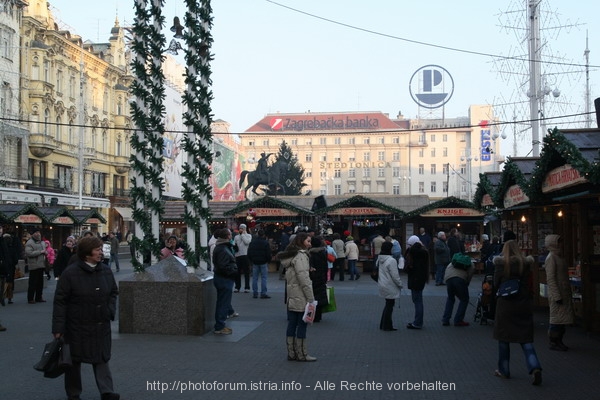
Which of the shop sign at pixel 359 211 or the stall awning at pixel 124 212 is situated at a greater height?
the stall awning at pixel 124 212

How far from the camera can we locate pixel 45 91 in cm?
5153

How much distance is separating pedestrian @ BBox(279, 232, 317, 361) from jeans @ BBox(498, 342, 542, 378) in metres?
2.43

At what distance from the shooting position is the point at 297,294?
923 centimetres

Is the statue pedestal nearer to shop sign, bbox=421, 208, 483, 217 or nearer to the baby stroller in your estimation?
the baby stroller

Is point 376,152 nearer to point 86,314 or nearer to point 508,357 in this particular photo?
point 508,357

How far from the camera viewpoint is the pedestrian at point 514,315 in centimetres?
804

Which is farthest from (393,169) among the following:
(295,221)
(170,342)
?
(170,342)

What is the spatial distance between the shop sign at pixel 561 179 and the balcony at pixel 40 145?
44267 mm

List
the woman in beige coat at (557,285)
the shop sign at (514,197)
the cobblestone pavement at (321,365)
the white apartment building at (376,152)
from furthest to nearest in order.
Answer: the white apartment building at (376,152) → the shop sign at (514,197) → the woman in beige coat at (557,285) → the cobblestone pavement at (321,365)

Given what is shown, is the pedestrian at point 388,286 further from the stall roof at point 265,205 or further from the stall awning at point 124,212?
the stall awning at point 124,212

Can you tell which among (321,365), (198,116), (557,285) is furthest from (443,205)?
(321,365)

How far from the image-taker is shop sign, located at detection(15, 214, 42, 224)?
89.2 ft

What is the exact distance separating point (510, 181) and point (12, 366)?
1036 cm

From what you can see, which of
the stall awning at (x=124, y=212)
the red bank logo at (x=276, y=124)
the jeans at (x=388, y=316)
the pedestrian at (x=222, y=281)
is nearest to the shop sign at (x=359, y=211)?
the jeans at (x=388, y=316)
